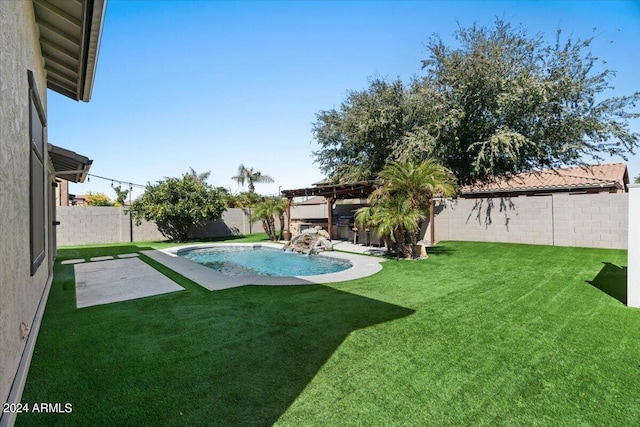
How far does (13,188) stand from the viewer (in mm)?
2984

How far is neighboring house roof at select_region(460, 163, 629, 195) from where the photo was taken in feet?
53.4

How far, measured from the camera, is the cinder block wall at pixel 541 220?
11469mm

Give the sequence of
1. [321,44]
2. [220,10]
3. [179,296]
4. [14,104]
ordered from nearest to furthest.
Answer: [14,104], [179,296], [220,10], [321,44]

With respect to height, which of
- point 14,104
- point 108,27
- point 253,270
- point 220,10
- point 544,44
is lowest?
point 253,270

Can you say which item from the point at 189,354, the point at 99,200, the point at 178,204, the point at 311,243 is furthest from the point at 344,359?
the point at 99,200

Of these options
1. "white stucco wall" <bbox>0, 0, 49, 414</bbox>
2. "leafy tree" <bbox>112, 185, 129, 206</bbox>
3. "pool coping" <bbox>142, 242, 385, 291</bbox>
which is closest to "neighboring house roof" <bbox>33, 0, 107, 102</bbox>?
"white stucco wall" <bbox>0, 0, 49, 414</bbox>

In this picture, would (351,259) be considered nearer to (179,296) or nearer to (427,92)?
(179,296)

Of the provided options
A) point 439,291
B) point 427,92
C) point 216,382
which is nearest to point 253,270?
point 439,291

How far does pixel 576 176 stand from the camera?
19250 mm

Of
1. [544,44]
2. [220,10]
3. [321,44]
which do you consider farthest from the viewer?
[544,44]

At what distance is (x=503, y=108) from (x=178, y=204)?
18.1 m

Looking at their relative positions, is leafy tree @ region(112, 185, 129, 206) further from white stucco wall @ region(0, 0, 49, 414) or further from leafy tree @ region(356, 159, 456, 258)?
white stucco wall @ region(0, 0, 49, 414)

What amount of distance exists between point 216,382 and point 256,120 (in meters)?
18.2

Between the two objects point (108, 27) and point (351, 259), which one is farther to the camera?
point (351, 259)
